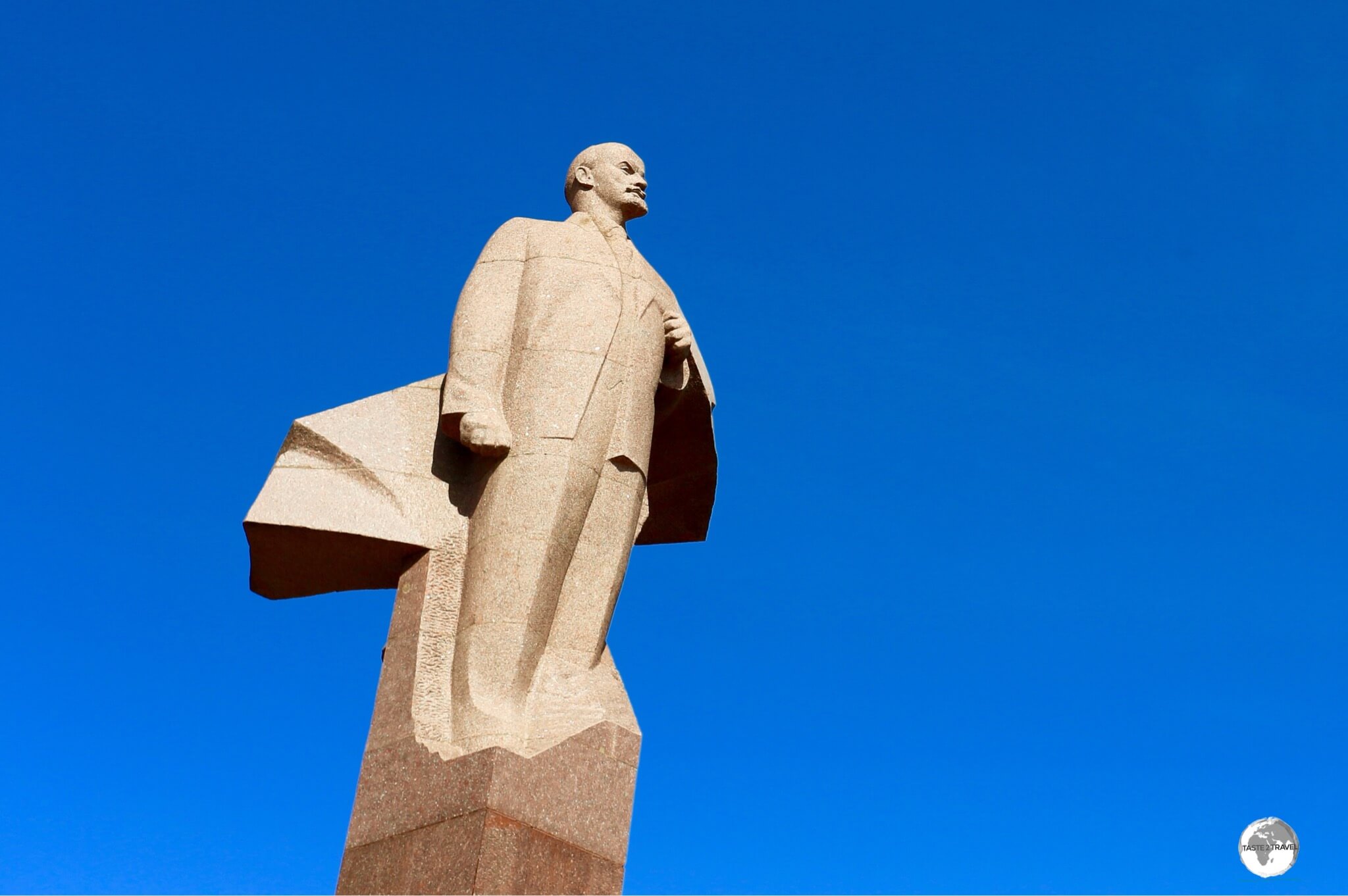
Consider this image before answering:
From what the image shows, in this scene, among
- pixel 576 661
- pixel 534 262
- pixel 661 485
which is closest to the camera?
pixel 576 661

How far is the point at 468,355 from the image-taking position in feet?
30.6

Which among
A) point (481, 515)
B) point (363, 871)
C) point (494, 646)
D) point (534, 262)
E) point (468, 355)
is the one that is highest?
point (534, 262)

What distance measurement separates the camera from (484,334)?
370 inches

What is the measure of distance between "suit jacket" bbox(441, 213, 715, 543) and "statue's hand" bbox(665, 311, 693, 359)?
0.25 ft

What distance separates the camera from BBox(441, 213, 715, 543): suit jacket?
30.2 feet

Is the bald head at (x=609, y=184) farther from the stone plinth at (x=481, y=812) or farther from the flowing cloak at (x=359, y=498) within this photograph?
the stone plinth at (x=481, y=812)

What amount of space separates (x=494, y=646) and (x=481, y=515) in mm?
782

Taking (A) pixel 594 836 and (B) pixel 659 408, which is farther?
(B) pixel 659 408

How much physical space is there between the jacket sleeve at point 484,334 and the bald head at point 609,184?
0.64 meters

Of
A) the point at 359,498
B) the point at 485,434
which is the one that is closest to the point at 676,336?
the point at 485,434

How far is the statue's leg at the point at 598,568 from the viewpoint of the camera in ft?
29.8

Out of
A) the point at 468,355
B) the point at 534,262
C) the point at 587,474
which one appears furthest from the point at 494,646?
the point at 534,262

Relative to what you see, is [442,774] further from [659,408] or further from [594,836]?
[659,408]

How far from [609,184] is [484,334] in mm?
1516
